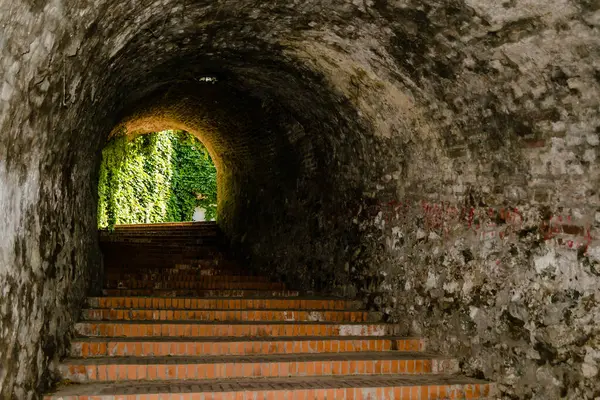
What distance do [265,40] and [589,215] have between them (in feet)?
11.1

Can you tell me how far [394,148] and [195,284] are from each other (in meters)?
3.60

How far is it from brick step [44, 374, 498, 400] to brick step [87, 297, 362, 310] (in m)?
1.87

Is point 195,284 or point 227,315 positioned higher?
point 195,284

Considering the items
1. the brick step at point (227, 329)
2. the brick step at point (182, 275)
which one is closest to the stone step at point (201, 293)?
the brick step at point (182, 275)


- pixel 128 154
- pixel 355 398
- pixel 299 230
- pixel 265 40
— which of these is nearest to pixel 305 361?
pixel 355 398

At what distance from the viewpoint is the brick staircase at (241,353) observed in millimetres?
5035

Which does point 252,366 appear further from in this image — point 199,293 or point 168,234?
point 168,234

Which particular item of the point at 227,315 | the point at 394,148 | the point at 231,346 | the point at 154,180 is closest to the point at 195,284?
the point at 227,315

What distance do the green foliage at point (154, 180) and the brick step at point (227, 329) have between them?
8560mm

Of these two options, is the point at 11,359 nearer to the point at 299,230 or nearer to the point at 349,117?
the point at 349,117

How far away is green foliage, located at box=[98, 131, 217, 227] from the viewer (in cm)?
1518

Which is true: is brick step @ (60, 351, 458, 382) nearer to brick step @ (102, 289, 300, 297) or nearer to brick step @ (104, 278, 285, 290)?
brick step @ (102, 289, 300, 297)

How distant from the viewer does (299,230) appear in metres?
9.27

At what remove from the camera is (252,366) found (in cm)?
549
